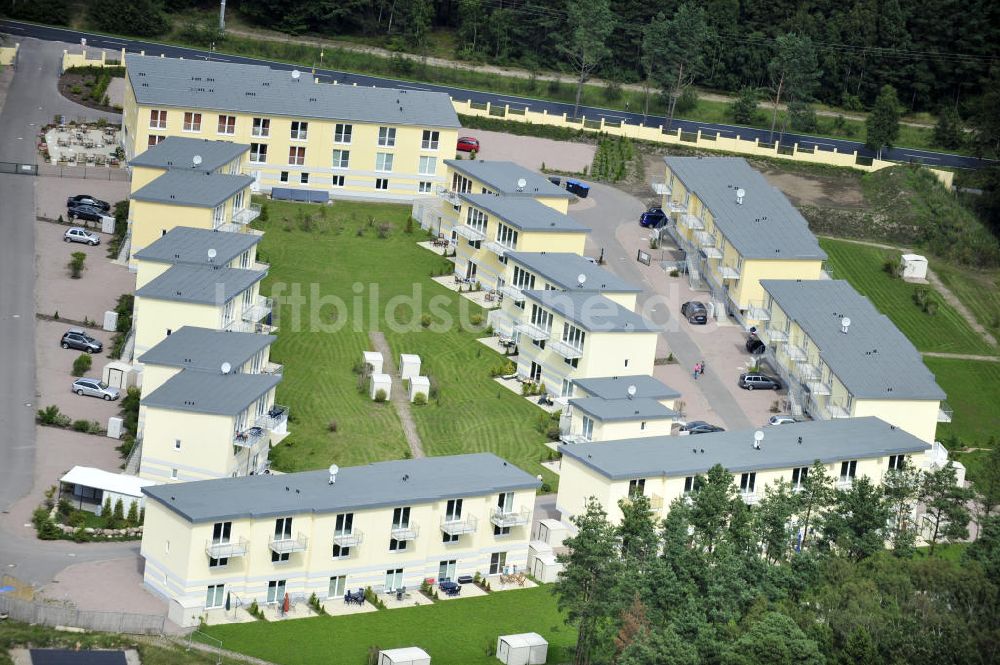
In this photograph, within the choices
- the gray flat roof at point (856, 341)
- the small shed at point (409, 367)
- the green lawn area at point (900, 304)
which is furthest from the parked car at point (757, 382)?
the small shed at point (409, 367)

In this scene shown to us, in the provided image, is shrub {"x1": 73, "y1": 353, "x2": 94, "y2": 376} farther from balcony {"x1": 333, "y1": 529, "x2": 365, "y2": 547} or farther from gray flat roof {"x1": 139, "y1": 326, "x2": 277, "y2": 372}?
balcony {"x1": 333, "y1": 529, "x2": 365, "y2": 547}

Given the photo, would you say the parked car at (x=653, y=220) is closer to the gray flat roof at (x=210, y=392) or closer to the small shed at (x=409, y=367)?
the small shed at (x=409, y=367)

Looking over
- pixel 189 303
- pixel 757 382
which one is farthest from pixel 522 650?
pixel 757 382

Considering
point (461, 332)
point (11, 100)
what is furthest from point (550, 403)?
point (11, 100)

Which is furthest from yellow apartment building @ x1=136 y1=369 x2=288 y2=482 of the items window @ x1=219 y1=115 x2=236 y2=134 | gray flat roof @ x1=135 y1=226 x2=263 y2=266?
window @ x1=219 y1=115 x2=236 y2=134

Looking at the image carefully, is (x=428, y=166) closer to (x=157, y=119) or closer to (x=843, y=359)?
(x=157, y=119)

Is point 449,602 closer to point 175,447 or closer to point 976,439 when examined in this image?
point 175,447
